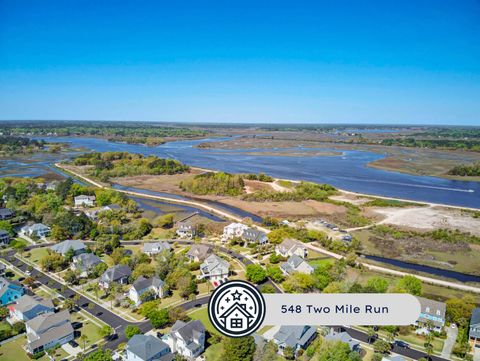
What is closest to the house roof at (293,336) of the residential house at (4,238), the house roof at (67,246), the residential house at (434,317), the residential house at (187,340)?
the residential house at (187,340)

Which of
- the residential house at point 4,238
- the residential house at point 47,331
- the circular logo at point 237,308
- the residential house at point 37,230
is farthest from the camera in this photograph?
the residential house at point 37,230

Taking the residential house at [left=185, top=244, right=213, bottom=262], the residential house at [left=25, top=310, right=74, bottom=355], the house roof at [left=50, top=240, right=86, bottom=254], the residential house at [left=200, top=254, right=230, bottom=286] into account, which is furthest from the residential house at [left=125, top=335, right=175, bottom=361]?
the house roof at [left=50, top=240, right=86, bottom=254]

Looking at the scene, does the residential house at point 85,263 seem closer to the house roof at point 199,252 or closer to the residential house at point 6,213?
the house roof at point 199,252

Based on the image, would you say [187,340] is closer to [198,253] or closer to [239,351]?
[239,351]

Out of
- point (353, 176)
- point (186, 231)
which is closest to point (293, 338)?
point (186, 231)

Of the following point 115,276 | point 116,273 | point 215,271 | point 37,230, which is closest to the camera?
point 115,276

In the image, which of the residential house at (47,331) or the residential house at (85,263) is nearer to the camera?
the residential house at (47,331)
